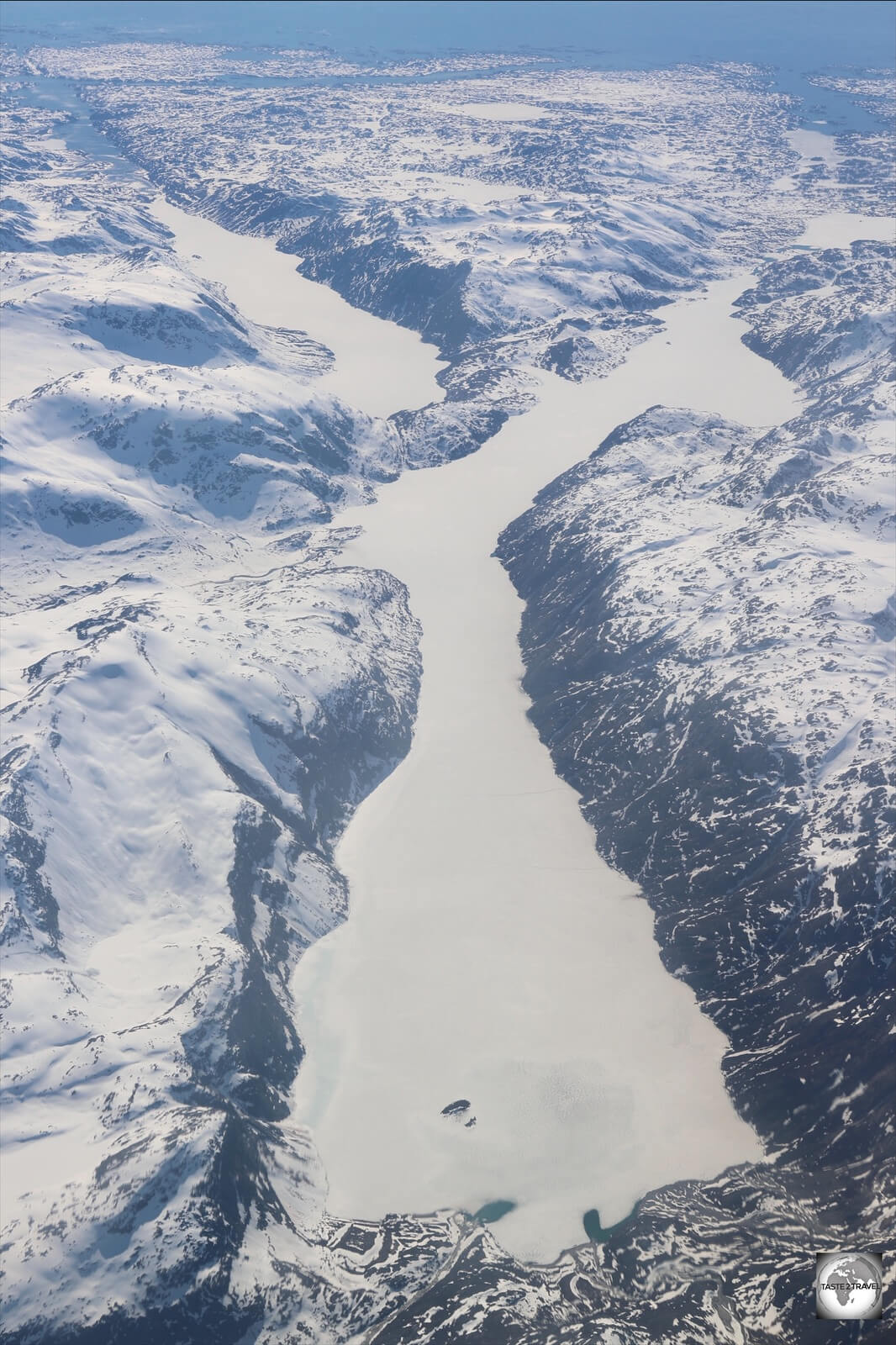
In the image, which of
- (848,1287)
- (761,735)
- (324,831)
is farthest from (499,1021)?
(761,735)

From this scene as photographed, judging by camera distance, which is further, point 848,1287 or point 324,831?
point 324,831

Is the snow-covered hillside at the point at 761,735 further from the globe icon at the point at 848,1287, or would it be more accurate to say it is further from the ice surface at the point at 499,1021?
the globe icon at the point at 848,1287

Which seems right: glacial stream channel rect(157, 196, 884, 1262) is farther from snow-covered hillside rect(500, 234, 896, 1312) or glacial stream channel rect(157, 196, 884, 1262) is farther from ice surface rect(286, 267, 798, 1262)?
snow-covered hillside rect(500, 234, 896, 1312)

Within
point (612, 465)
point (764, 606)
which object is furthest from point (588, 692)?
point (612, 465)

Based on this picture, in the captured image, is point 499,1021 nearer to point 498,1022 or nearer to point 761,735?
point 498,1022

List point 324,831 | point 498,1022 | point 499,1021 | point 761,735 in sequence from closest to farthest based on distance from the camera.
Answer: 1. point 498,1022
2. point 499,1021
3. point 761,735
4. point 324,831

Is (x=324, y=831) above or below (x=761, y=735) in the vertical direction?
above

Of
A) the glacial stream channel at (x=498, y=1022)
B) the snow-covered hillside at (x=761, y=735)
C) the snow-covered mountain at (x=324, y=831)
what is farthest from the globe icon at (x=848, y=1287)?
the glacial stream channel at (x=498, y=1022)

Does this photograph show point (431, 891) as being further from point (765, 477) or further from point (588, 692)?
point (765, 477)
